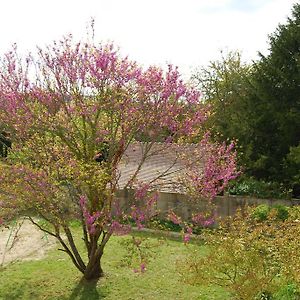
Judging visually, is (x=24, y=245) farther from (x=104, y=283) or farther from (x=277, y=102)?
(x=277, y=102)

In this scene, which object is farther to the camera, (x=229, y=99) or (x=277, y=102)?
(x=229, y=99)

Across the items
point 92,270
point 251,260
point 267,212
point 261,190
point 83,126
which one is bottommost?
point 92,270

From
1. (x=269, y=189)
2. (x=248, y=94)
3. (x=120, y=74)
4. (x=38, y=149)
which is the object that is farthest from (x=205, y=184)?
(x=248, y=94)

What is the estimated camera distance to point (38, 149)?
25.9 feet

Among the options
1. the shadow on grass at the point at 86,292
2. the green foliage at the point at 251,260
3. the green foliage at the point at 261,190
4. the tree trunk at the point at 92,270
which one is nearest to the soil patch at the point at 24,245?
the tree trunk at the point at 92,270

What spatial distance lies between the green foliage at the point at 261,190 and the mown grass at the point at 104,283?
12.6ft

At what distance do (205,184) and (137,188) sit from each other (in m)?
1.34

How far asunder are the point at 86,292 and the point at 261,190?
22.7ft

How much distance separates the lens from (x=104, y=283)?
8.53 metres

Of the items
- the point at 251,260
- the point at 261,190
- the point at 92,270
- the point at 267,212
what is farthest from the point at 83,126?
the point at 261,190

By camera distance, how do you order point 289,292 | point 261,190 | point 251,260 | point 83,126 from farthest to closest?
point 261,190
point 83,126
point 289,292
point 251,260

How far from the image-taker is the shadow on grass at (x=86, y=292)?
792 cm

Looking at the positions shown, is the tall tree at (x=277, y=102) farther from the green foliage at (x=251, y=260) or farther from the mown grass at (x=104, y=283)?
the green foliage at (x=251, y=260)

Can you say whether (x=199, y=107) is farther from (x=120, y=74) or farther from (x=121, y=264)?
(x=121, y=264)
